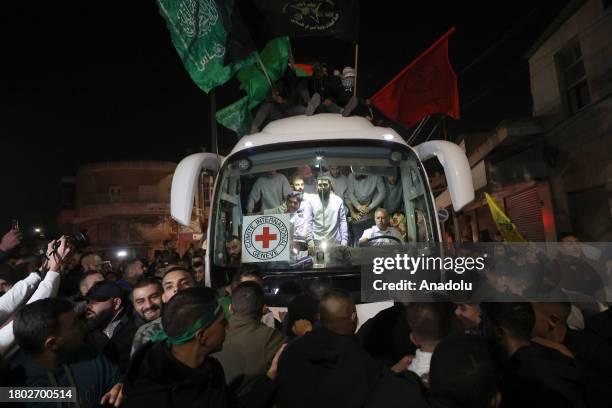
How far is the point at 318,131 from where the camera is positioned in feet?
15.7

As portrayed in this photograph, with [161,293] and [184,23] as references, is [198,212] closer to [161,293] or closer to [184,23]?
[184,23]

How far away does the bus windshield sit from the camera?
14.1 feet

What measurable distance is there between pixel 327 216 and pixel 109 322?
7.42ft

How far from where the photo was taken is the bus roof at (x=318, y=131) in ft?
15.2

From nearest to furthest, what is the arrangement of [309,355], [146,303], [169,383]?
[169,383]
[309,355]
[146,303]

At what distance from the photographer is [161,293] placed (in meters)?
3.66

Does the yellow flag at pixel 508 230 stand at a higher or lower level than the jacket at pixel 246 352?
higher

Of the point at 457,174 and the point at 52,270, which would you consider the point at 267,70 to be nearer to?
the point at 457,174

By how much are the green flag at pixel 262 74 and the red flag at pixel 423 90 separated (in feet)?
9.00

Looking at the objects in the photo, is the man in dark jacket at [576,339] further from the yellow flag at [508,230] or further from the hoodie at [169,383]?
the yellow flag at [508,230]

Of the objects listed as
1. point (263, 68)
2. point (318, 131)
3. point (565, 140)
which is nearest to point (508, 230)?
point (318, 131)

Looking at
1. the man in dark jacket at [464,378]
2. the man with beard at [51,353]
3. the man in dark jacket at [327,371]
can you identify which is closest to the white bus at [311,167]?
the man in dark jacket at [327,371]

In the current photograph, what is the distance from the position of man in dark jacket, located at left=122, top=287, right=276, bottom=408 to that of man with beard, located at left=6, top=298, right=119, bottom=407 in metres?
0.56

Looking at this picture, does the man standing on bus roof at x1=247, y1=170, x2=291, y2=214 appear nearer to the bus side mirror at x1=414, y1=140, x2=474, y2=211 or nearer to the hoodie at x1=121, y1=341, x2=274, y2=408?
the bus side mirror at x1=414, y1=140, x2=474, y2=211
